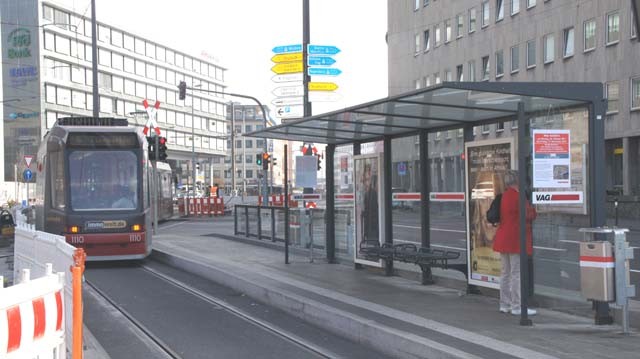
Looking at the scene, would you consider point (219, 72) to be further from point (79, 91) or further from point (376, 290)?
point (376, 290)

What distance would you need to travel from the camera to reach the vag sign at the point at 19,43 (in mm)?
75375

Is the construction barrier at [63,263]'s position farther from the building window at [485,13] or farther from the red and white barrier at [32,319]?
the building window at [485,13]

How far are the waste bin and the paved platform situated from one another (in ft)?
1.32

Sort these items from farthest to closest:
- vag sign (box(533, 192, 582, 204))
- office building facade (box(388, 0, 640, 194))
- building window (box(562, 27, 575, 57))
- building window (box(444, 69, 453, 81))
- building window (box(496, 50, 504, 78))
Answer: building window (box(444, 69, 453, 81)) → building window (box(496, 50, 504, 78)) → building window (box(562, 27, 575, 57)) → office building facade (box(388, 0, 640, 194)) → vag sign (box(533, 192, 582, 204))

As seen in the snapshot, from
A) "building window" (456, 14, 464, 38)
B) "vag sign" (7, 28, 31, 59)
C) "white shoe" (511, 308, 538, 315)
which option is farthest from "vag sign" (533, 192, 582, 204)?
"vag sign" (7, 28, 31, 59)

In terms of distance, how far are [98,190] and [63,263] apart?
29.9 ft

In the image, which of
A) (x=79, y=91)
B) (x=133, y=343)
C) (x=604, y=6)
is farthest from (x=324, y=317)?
(x=79, y=91)

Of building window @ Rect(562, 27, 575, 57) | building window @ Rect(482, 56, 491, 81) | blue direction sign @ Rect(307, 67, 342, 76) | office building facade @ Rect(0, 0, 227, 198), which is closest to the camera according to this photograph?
blue direction sign @ Rect(307, 67, 342, 76)

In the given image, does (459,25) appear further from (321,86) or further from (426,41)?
(321,86)

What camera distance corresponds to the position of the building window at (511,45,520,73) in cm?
4162

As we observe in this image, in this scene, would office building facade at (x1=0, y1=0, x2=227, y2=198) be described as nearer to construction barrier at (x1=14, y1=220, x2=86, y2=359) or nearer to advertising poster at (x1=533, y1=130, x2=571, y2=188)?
construction barrier at (x1=14, y1=220, x2=86, y2=359)

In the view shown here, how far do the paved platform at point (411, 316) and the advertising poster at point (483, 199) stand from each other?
0.40 m

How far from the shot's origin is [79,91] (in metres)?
80.8

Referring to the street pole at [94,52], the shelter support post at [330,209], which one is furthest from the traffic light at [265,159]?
the shelter support post at [330,209]
